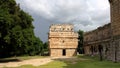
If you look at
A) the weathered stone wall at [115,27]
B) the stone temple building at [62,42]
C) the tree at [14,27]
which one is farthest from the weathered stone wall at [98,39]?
the tree at [14,27]

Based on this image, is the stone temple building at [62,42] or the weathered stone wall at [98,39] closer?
the weathered stone wall at [98,39]

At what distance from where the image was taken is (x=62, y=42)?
62.9 metres

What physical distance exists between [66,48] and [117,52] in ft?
105

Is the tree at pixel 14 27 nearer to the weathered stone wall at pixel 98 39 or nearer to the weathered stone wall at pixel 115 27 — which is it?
the weathered stone wall at pixel 115 27

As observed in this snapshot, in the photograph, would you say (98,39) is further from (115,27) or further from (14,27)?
(115,27)

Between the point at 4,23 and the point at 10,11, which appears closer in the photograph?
the point at 4,23

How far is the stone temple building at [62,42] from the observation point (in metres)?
62.3

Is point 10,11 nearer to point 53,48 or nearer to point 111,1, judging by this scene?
point 111,1

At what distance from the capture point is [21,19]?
42250 mm

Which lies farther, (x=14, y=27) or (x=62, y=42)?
(x=62, y=42)

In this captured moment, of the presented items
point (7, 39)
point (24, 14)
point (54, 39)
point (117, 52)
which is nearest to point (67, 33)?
point (54, 39)

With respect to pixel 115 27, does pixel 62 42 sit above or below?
below

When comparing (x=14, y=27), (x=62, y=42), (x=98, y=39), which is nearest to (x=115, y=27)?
(x=14, y=27)

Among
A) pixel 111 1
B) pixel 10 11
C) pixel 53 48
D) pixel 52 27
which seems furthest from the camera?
pixel 52 27
